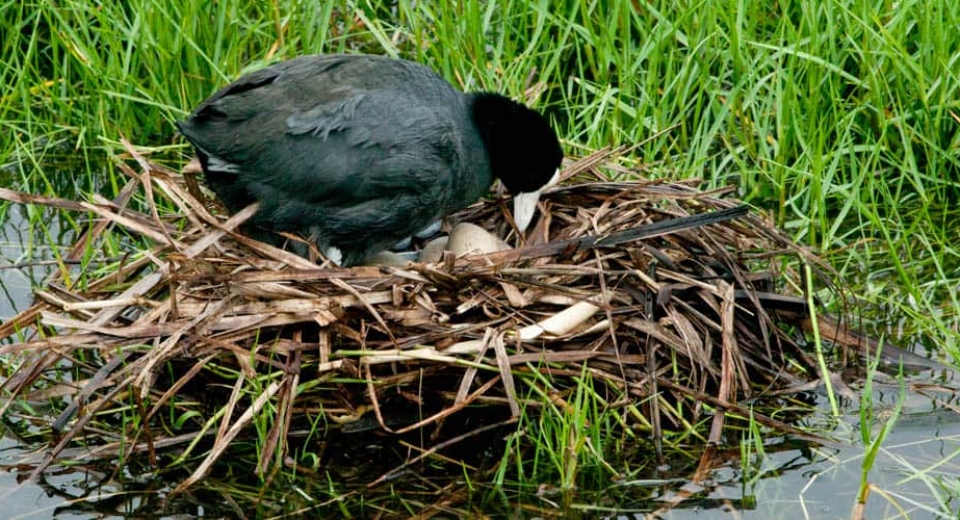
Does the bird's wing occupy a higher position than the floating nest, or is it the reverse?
the bird's wing

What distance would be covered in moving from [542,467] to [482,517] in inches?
12.0

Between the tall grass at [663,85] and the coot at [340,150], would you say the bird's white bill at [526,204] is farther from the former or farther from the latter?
the tall grass at [663,85]

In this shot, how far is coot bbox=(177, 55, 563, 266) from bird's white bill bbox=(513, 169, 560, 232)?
78 mm

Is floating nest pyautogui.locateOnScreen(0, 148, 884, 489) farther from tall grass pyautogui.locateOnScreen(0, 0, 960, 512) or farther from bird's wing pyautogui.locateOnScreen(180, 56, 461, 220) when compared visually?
tall grass pyautogui.locateOnScreen(0, 0, 960, 512)

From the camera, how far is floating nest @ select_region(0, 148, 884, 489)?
13.5 ft

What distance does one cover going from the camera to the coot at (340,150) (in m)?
4.60

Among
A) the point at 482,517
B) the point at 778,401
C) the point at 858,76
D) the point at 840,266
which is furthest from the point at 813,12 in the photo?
the point at 482,517

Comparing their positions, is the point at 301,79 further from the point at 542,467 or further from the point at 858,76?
the point at 858,76

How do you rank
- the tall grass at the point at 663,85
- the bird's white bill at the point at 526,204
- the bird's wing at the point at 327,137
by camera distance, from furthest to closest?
the tall grass at the point at 663,85 → the bird's white bill at the point at 526,204 → the bird's wing at the point at 327,137

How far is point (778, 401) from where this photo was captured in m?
4.46

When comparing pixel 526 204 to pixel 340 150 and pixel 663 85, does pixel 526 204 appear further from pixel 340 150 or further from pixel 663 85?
pixel 663 85

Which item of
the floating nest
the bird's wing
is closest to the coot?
the bird's wing

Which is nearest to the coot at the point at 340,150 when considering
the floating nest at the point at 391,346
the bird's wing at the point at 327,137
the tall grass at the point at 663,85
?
the bird's wing at the point at 327,137

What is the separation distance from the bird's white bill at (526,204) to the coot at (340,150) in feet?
0.26
